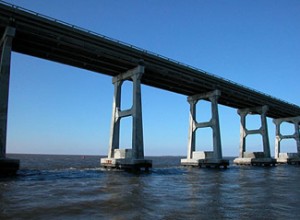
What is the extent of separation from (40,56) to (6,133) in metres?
15.7

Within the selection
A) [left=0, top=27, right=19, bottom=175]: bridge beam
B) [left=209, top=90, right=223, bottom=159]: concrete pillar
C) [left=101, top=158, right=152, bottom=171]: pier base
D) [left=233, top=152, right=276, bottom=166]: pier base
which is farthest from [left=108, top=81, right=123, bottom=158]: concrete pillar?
[left=233, top=152, right=276, bottom=166]: pier base

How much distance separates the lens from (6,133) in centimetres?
3033

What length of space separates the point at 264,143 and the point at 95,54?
48.7 meters

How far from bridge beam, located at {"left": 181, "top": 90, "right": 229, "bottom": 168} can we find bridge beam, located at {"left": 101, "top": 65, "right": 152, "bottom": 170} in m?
18.8

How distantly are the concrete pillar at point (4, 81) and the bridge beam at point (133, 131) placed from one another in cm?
1680

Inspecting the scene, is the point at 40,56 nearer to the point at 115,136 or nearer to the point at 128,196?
the point at 115,136

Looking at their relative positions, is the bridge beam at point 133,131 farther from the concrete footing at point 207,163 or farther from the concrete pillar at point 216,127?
the concrete pillar at point 216,127

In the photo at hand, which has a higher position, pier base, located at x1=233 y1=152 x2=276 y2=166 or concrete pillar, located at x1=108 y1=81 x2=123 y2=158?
concrete pillar, located at x1=108 y1=81 x2=123 y2=158

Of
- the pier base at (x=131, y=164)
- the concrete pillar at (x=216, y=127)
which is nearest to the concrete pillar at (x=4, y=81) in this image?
the pier base at (x=131, y=164)

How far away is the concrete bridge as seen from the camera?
1336 inches

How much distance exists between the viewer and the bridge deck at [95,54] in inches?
1403

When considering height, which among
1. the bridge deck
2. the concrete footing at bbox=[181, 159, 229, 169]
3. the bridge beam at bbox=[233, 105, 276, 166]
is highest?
the bridge deck

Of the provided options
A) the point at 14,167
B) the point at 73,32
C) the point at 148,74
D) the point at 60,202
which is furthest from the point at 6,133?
the point at 148,74

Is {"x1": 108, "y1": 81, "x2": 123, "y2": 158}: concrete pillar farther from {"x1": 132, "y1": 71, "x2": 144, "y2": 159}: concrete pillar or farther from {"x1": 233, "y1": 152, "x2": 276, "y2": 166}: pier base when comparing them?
{"x1": 233, "y1": 152, "x2": 276, "y2": 166}: pier base
